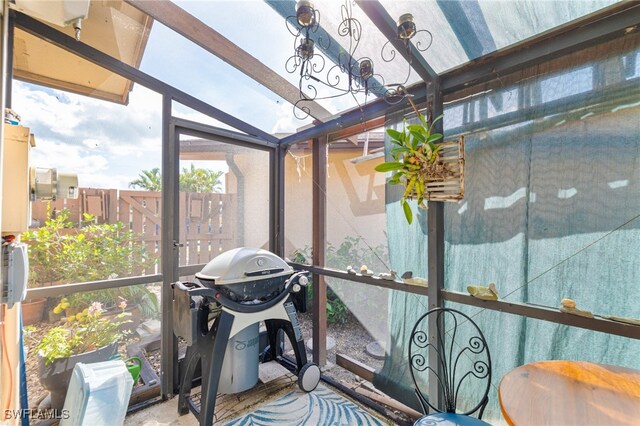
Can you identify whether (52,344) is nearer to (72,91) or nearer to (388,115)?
(72,91)

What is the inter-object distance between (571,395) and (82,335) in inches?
109

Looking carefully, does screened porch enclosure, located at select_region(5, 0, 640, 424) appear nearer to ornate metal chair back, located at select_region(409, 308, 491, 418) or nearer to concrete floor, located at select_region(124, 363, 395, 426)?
ornate metal chair back, located at select_region(409, 308, 491, 418)

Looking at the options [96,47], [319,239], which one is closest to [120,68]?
[96,47]

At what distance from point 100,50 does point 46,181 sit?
1.03 m

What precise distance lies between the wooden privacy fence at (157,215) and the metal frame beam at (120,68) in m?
0.71

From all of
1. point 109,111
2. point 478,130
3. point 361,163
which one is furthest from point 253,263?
point 478,130

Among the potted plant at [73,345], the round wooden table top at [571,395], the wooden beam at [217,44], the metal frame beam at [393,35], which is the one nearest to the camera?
the round wooden table top at [571,395]

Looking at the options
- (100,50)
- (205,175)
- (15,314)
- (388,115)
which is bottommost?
(15,314)

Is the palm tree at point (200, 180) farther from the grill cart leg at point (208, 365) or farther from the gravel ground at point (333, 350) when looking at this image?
the gravel ground at point (333, 350)

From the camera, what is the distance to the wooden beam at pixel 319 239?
2.70 m

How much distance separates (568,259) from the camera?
138cm

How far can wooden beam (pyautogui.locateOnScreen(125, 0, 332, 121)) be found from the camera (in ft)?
5.68

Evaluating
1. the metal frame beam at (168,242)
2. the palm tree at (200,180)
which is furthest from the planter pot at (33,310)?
the palm tree at (200,180)

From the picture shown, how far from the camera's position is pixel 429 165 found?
1.63 metres
